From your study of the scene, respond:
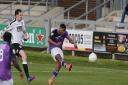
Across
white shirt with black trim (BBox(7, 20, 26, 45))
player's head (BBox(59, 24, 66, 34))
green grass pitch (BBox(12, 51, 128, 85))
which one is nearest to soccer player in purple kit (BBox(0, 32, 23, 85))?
green grass pitch (BBox(12, 51, 128, 85))

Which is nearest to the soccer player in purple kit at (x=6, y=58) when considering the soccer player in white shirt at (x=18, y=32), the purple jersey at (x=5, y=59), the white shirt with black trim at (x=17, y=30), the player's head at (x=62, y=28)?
the purple jersey at (x=5, y=59)

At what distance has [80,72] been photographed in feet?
79.8

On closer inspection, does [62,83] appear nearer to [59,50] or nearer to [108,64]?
[59,50]

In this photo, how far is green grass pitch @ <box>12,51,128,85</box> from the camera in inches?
822

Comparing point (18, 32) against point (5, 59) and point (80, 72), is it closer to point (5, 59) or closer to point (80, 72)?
point (80, 72)

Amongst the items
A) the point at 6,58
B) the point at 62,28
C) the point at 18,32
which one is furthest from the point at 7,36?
the point at 18,32

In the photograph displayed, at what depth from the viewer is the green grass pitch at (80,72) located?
20884 mm

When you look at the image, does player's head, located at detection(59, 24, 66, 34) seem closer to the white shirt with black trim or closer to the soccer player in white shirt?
the soccer player in white shirt

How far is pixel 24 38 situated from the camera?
21.4 m

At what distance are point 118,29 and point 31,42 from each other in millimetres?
5006

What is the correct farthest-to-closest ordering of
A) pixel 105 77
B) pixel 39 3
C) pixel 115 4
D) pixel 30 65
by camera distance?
pixel 39 3
pixel 115 4
pixel 30 65
pixel 105 77

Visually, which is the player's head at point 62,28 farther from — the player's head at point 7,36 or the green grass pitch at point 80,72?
the player's head at point 7,36

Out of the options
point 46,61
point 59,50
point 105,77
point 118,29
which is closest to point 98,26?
point 118,29

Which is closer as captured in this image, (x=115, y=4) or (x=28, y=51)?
(x=28, y=51)
